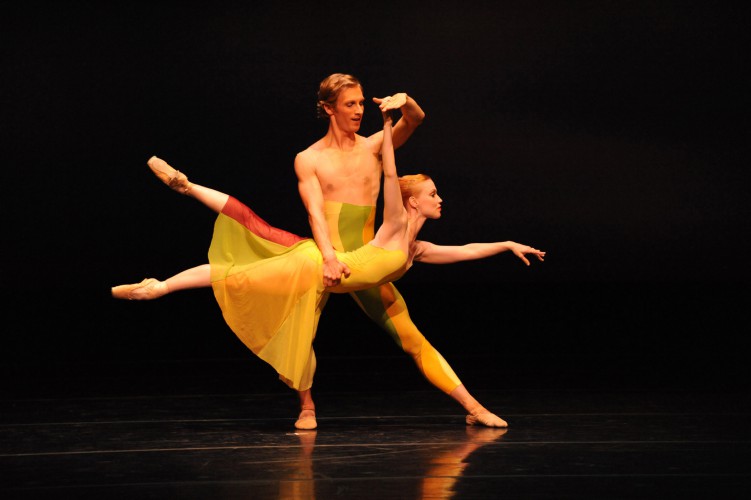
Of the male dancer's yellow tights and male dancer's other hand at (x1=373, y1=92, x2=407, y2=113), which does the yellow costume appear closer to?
the male dancer's yellow tights

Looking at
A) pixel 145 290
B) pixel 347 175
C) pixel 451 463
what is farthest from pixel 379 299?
pixel 451 463

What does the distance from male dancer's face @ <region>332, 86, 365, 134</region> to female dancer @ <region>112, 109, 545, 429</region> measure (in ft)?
0.75

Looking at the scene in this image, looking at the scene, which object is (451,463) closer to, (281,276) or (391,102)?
(281,276)

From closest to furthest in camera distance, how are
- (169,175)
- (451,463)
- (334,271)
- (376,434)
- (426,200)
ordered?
(451,463) → (376,434) → (334,271) → (169,175) → (426,200)

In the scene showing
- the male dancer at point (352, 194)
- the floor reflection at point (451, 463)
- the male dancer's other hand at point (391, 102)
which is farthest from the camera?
the male dancer at point (352, 194)

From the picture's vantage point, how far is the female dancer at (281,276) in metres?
4.08

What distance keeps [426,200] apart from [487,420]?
0.80m

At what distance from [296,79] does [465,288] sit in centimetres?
228

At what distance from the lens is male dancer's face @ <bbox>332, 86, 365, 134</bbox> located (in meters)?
4.23

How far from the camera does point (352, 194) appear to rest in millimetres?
4273

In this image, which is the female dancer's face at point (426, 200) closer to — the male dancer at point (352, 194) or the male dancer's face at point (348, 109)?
the male dancer at point (352, 194)

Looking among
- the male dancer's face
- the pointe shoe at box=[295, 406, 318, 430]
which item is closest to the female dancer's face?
the male dancer's face

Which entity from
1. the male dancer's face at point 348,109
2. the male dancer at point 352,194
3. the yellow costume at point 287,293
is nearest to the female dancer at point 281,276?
the yellow costume at point 287,293

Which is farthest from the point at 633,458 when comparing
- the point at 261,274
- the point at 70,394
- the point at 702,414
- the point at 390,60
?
the point at 390,60
